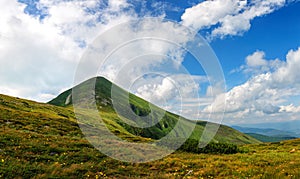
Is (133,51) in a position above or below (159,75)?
above

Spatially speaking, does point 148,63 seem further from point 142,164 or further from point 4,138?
point 4,138

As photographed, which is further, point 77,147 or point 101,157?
point 77,147

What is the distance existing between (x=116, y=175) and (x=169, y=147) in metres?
14.5

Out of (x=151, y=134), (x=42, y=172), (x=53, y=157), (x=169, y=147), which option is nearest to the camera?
(x=42, y=172)

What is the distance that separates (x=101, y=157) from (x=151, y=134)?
467 ft

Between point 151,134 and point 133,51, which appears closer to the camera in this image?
point 133,51

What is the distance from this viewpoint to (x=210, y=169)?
21688 millimetres

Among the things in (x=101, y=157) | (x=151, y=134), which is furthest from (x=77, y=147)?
(x=151, y=134)

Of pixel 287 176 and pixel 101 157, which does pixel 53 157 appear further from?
pixel 287 176

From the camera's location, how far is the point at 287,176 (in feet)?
58.7

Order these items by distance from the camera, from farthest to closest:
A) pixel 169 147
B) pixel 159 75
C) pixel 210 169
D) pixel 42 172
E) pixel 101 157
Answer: pixel 169 147 → pixel 159 75 → pixel 101 157 → pixel 210 169 → pixel 42 172

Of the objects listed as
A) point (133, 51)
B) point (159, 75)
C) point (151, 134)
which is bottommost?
point (151, 134)

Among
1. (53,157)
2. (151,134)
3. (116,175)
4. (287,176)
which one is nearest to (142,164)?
(116,175)

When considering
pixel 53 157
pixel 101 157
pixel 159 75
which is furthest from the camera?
pixel 159 75
